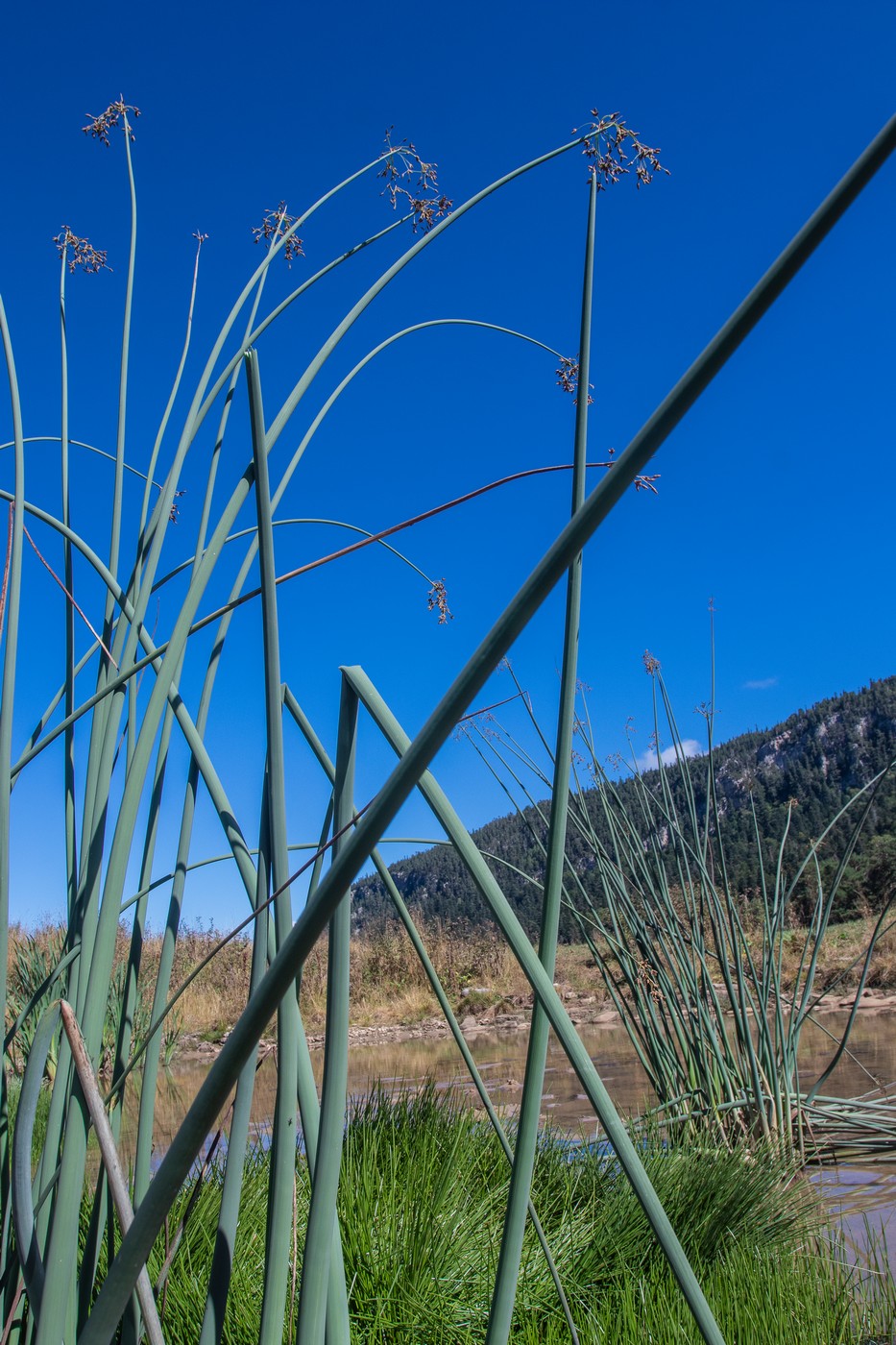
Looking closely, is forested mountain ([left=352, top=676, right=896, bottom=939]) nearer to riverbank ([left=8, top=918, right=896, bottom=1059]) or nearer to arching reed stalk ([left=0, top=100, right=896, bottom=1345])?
riverbank ([left=8, top=918, right=896, bottom=1059])

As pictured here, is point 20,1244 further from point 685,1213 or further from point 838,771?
point 838,771

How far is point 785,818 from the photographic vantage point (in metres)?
6.28

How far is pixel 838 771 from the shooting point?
19.1 meters

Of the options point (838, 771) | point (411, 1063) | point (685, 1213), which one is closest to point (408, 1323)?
point (685, 1213)

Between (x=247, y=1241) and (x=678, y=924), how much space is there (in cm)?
127

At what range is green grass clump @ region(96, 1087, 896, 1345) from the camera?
111 centimetres

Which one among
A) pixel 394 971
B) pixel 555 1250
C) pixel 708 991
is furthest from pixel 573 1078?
pixel 394 971

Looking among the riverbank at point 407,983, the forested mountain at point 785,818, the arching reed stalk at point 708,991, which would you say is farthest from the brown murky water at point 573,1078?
the forested mountain at point 785,818

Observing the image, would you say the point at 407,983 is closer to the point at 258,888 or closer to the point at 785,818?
the point at 785,818

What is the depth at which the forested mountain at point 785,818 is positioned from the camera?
8.09m

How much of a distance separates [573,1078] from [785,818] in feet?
9.27

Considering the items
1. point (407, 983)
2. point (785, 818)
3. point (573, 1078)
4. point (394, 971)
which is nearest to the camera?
point (573, 1078)

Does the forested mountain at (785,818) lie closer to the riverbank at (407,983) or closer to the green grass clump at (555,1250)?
the riverbank at (407,983)

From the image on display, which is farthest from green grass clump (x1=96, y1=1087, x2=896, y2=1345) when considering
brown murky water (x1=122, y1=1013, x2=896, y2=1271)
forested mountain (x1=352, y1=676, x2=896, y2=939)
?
forested mountain (x1=352, y1=676, x2=896, y2=939)
